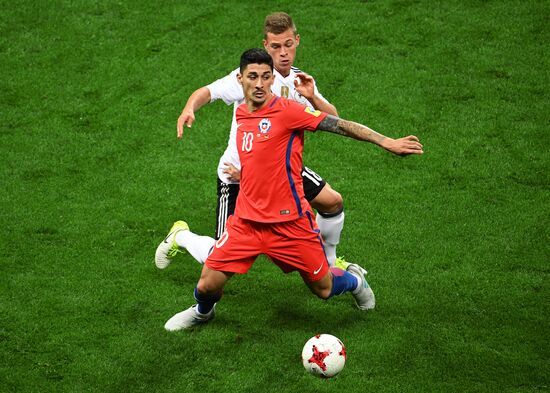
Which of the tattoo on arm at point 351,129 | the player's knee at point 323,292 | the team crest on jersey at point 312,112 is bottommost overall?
the player's knee at point 323,292

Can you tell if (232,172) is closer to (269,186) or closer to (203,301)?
(269,186)

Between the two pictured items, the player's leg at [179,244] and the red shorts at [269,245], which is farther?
the player's leg at [179,244]

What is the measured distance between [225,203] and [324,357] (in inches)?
78.4

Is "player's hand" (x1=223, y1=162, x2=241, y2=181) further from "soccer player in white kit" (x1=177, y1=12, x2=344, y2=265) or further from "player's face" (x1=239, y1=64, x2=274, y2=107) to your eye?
"player's face" (x1=239, y1=64, x2=274, y2=107)

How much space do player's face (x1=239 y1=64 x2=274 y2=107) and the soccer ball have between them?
1.96 meters

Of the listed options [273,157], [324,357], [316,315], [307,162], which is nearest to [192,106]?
[273,157]

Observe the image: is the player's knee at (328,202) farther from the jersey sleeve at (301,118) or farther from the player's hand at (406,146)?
the player's hand at (406,146)

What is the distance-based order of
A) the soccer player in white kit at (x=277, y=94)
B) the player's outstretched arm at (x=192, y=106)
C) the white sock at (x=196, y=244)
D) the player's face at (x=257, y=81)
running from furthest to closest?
the white sock at (x=196, y=244) < the soccer player in white kit at (x=277, y=94) < the player's outstretched arm at (x=192, y=106) < the player's face at (x=257, y=81)

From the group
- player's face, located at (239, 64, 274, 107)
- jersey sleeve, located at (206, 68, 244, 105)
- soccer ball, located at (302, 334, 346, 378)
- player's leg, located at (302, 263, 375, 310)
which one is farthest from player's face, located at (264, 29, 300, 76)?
soccer ball, located at (302, 334, 346, 378)

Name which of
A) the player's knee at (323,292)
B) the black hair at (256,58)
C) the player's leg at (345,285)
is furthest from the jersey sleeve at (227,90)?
the player's knee at (323,292)

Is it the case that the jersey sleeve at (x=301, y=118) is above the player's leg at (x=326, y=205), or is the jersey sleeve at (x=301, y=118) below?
above

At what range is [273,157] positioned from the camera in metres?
7.45

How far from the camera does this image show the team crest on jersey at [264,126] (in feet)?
24.4

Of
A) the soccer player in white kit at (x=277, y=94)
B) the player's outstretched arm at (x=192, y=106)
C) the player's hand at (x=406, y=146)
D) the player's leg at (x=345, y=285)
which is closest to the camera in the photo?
the player's hand at (x=406, y=146)
